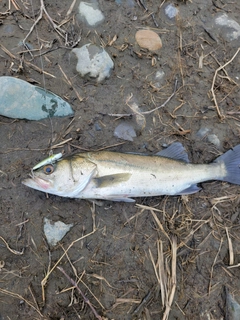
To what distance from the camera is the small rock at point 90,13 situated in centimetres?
419

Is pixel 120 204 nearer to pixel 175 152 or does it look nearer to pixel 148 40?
pixel 175 152

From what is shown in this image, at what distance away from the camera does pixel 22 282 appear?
3.62 meters

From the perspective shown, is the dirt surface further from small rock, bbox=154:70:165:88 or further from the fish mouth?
the fish mouth

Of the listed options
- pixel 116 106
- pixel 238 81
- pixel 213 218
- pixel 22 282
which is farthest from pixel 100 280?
pixel 238 81

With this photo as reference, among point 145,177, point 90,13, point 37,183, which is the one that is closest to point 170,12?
point 90,13

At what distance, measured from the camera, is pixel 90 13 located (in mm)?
4207

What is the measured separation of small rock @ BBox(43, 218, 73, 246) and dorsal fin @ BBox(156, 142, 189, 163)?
1467 millimetres

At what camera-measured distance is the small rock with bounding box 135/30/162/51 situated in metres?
4.25

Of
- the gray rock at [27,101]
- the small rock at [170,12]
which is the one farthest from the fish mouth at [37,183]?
the small rock at [170,12]

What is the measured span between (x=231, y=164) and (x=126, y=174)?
1.37m

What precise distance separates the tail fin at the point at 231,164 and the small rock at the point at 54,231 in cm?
208

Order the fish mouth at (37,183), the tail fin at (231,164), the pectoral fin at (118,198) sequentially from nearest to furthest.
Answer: the fish mouth at (37,183), the pectoral fin at (118,198), the tail fin at (231,164)

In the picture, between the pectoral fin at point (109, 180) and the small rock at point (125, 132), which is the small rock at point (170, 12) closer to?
the small rock at point (125, 132)

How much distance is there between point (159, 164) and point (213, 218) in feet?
3.44
